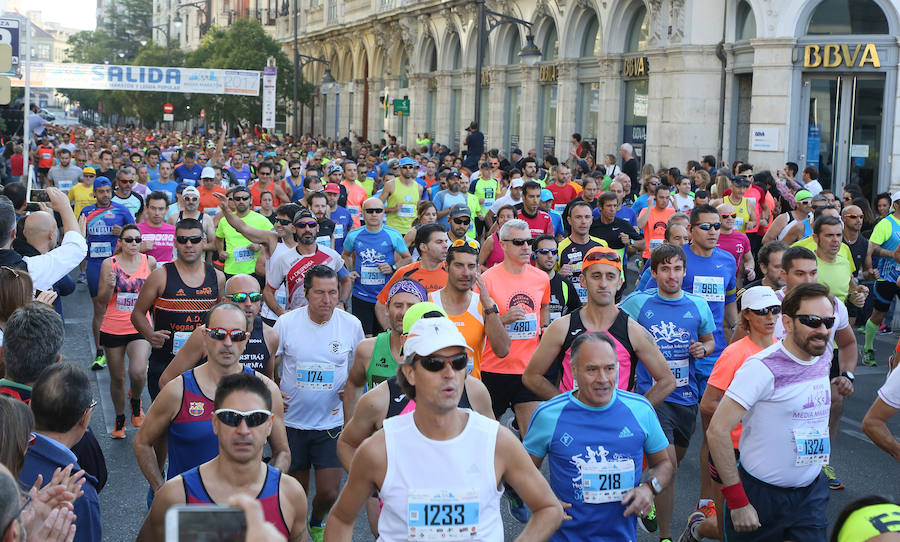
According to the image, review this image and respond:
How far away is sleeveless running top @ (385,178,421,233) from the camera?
14961 millimetres

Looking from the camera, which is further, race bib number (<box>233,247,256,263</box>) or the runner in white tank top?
race bib number (<box>233,247,256,263</box>)

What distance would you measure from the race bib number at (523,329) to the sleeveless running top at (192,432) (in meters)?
2.57

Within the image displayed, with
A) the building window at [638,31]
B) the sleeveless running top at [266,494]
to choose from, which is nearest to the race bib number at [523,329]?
the sleeveless running top at [266,494]

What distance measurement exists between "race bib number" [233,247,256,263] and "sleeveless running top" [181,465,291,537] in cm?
653

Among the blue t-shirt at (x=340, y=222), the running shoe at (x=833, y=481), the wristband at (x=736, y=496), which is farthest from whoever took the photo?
the blue t-shirt at (x=340, y=222)

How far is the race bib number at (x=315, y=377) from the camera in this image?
21.8 feet

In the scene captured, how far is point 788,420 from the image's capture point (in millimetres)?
5180

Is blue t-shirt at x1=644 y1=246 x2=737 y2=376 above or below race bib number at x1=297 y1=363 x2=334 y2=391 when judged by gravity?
above

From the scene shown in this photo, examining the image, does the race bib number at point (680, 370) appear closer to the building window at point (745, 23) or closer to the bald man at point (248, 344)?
the bald man at point (248, 344)

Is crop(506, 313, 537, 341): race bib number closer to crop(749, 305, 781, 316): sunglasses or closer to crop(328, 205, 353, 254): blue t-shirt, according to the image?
crop(749, 305, 781, 316): sunglasses

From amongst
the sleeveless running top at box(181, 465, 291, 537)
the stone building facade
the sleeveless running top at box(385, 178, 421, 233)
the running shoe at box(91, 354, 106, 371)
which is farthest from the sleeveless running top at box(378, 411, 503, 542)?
the stone building facade

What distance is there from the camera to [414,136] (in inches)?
1695

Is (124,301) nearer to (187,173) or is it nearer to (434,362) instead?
(434,362)

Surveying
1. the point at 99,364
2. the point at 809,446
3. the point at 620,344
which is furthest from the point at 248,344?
the point at 99,364
